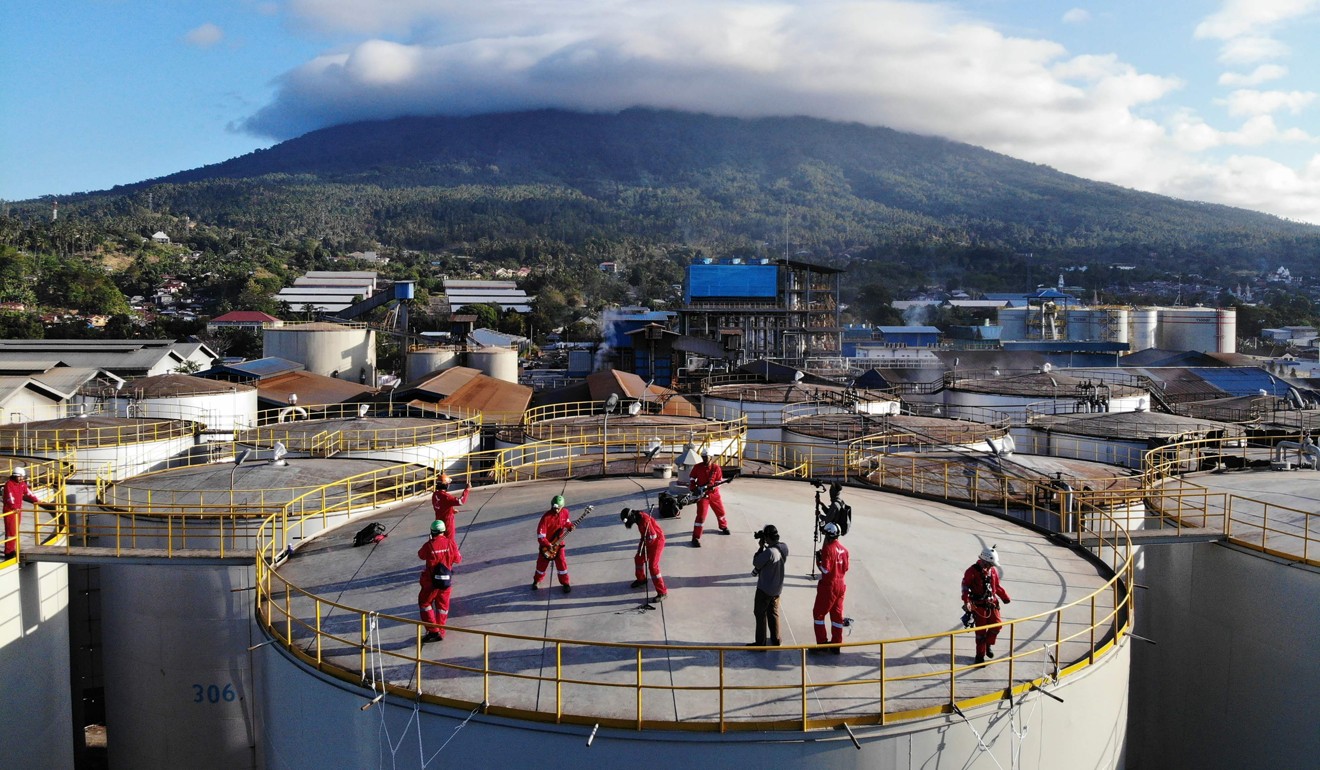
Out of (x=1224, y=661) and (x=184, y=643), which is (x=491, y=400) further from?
(x=1224, y=661)

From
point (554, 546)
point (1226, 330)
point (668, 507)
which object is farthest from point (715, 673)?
point (1226, 330)

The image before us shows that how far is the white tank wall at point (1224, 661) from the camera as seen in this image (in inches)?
542

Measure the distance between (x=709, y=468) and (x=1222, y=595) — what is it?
8.62 metres

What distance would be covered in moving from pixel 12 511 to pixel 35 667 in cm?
230

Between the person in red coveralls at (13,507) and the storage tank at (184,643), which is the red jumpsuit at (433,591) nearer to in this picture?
the storage tank at (184,643)

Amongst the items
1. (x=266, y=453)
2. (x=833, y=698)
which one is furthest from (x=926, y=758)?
(x=266, y=453)

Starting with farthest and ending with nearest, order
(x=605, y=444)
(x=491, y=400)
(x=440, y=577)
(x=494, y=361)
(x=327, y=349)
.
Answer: (x=327, y=349) → (x=494, y=361) → (x=491, y=400) → (x=605, y=444) → (x=440, y=577)

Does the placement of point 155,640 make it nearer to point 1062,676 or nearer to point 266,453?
point 266,453

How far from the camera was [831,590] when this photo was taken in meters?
10.5

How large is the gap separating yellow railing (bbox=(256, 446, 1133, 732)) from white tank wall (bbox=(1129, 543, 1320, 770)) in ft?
13.6


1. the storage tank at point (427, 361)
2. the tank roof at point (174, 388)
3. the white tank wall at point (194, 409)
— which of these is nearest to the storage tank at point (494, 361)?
the storage tank at point (427, 361)

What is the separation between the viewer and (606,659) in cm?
1005

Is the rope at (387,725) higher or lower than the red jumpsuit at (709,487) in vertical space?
lower

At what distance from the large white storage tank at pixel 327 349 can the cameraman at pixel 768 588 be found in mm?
55900
